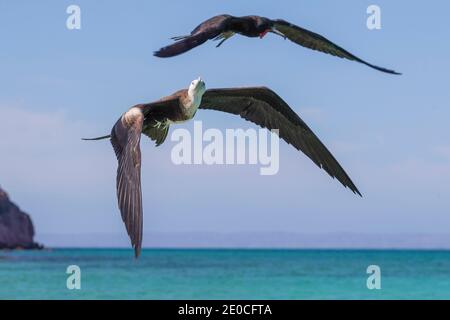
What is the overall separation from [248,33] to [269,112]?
1865 mm

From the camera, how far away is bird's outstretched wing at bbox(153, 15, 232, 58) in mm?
8769

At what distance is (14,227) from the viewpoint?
6588 centimetres

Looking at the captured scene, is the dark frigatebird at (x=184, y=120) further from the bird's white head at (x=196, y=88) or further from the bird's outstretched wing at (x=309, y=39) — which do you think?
the bird's outstretched wing at (x=309, y=39)

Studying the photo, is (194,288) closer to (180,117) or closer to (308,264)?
(308,264)

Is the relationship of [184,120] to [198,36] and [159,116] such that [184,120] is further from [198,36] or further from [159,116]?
[198,36]

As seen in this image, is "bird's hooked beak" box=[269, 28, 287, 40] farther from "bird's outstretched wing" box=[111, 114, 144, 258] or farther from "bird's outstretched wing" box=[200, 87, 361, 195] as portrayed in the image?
"bird's outstretched wing" box=[111, 114, 144, 258]

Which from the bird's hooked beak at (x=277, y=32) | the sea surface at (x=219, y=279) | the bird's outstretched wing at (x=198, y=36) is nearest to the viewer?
the bird's outstretched wing at (x=198, y=36)

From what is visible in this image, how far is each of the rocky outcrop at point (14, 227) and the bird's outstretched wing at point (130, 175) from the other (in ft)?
177

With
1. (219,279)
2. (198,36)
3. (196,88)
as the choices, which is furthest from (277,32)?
(219,279)

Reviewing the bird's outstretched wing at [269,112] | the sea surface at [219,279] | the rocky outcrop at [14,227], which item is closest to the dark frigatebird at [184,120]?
the bird's outstretched wing at [269,112]

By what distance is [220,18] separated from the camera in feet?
33.2

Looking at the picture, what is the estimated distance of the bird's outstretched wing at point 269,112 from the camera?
12.3m

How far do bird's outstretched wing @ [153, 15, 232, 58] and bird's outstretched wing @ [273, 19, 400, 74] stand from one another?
1.00 metres

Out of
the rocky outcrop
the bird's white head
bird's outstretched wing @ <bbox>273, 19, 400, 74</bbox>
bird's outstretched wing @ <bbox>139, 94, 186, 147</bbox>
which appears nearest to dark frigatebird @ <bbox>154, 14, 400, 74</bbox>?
bird's outstretched wing @ <bbox>273, 19, 400, 74</bbox>
